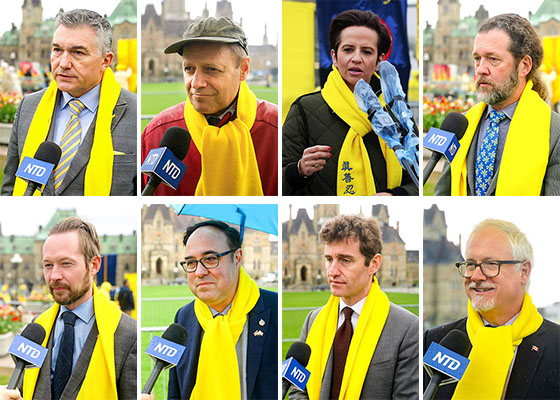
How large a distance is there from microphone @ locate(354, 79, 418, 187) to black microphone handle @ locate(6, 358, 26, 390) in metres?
2.28

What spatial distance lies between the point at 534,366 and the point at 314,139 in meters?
1.70

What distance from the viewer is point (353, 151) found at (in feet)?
13.9

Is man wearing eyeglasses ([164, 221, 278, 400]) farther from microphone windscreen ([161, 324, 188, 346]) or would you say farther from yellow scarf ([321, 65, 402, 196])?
yellow scarf ([321, 65, 402, 196])

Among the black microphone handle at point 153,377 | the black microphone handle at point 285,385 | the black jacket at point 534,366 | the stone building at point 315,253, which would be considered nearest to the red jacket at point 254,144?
the stone building at point 315,253

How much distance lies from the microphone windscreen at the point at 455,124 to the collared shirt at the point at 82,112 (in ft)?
6.22

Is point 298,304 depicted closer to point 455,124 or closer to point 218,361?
point 218,361

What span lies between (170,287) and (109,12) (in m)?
1.53

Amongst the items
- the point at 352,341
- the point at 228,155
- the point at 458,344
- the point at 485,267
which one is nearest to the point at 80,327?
the point at 228,155

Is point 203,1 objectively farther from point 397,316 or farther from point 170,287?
point 397,316

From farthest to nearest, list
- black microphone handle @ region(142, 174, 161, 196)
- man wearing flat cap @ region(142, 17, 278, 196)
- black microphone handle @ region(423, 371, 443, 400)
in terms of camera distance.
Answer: man wearing flat cap @ region(142, 17, 278, 196) < black microphone handle @ region(142, 174, 161, 196) < black microphone handle @ region(423, 371, 443, 400)

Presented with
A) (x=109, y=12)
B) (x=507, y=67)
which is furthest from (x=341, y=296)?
(x=109, y=12)

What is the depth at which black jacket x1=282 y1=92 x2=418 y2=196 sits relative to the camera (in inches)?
167

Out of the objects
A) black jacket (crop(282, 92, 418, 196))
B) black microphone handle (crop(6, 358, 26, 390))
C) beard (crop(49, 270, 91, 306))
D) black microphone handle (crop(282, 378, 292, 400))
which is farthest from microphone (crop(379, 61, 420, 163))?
black microphone handle (crop(6, 358, 26, 390))

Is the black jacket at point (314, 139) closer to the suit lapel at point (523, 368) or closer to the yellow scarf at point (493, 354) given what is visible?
the yellow scarf at point (493, 354)
